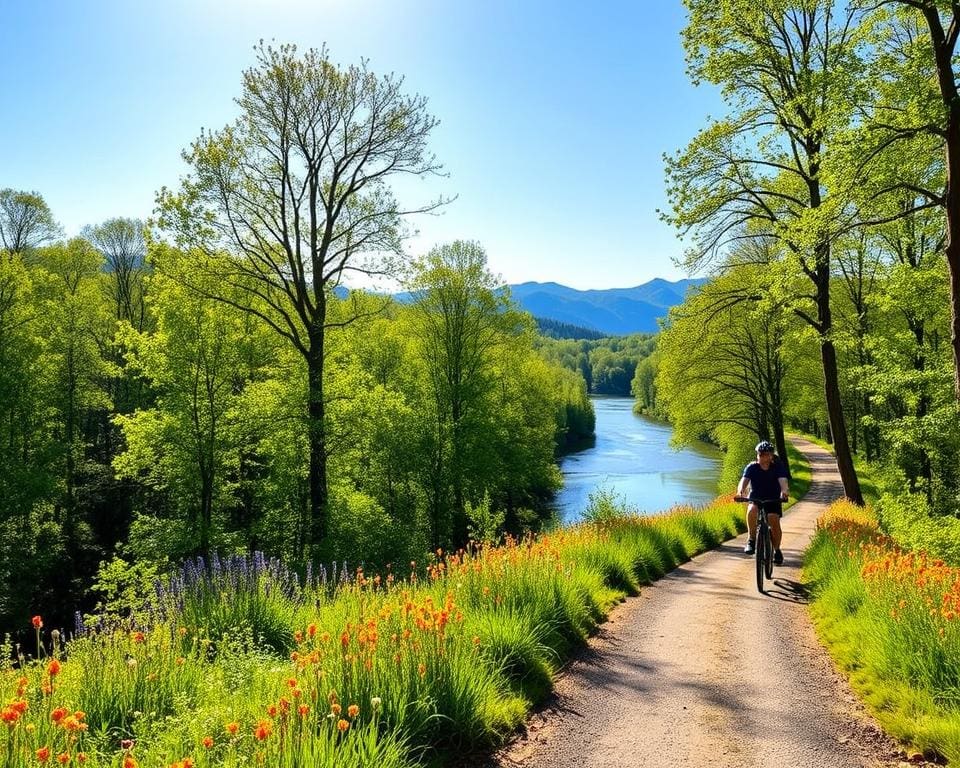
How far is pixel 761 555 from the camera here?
29.0 ft

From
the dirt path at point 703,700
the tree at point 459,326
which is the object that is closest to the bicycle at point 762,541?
the dirt path at point 703,700

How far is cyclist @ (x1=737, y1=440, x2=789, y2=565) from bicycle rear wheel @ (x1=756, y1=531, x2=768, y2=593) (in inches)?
3.7

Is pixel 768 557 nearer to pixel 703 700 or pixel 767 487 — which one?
pixel 767 487

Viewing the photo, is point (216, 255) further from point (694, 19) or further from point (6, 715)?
point (6, 715)

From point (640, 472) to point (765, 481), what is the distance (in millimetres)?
42697

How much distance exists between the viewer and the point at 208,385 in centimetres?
1816

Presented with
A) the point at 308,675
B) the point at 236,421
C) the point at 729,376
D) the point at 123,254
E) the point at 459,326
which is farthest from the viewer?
the point at 123,254

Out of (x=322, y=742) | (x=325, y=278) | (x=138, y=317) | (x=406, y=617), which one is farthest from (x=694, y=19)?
(x=138, y=317)

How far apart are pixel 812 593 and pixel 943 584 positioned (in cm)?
294

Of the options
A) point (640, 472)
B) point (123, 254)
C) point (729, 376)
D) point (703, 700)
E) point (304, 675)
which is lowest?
point (640, 472)

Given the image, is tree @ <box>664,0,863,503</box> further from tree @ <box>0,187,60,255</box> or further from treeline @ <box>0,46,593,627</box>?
tree @ <box>0,187,60,255</box>

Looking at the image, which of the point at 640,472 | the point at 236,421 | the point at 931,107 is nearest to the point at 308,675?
the point at 931,107

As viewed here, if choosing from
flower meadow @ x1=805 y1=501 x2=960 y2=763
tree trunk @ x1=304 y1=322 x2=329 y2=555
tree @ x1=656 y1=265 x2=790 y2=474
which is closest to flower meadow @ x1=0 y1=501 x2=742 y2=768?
flower meadow @ x1=805 y1=501 x2=960 y2=763

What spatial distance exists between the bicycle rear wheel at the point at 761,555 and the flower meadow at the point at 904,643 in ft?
5.46
